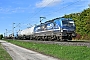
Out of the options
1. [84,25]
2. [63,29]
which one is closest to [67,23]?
[63,29]

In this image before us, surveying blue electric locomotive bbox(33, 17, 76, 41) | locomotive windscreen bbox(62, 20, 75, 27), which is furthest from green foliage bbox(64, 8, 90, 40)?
locomotive windscreen bbox(62, 20, 75, 27)

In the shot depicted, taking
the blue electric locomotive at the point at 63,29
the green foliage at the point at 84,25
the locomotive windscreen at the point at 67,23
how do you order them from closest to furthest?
the blue electric locomotive at the point at 63,29 < the locomotive windscreen at the point at 67,23 < the green foliage at the point at 84,25

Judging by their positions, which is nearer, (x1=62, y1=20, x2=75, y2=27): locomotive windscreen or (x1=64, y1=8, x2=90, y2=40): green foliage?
(x1=62, y1=20, x2=75, y2=27): locomotive windscreen

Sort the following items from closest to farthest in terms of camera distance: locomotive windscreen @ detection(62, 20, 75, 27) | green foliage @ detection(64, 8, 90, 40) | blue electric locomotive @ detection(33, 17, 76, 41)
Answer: blue electric locomotive @ detection(33, 17, 76, 41) → locomotive windscreen @ detection(62, 20, 75, 27) → green foliage @ detection(64, 8, 90, 40)

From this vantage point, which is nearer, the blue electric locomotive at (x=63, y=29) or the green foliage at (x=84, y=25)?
the blue electric locomotive at (x=63, y=29)

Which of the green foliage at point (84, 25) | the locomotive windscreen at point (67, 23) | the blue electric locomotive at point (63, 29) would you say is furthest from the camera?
the green foliage at point (84, 25)

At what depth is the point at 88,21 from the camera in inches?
2790

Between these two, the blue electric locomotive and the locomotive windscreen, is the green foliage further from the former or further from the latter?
the locomotive windscreen

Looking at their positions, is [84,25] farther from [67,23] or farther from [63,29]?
[63,29]

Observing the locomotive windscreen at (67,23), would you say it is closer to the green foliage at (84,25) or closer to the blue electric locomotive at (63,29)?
the blue electric locomotive at (63,29)

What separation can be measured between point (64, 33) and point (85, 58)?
2412cm

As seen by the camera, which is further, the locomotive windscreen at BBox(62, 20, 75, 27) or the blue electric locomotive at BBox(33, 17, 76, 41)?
the locomotive windscreen at BBox(62, 20, 75, 27)

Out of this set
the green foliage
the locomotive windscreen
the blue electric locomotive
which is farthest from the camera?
the green foliage

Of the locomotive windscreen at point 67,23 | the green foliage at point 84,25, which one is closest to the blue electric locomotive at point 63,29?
the locomotive windscreen at point 67,23
